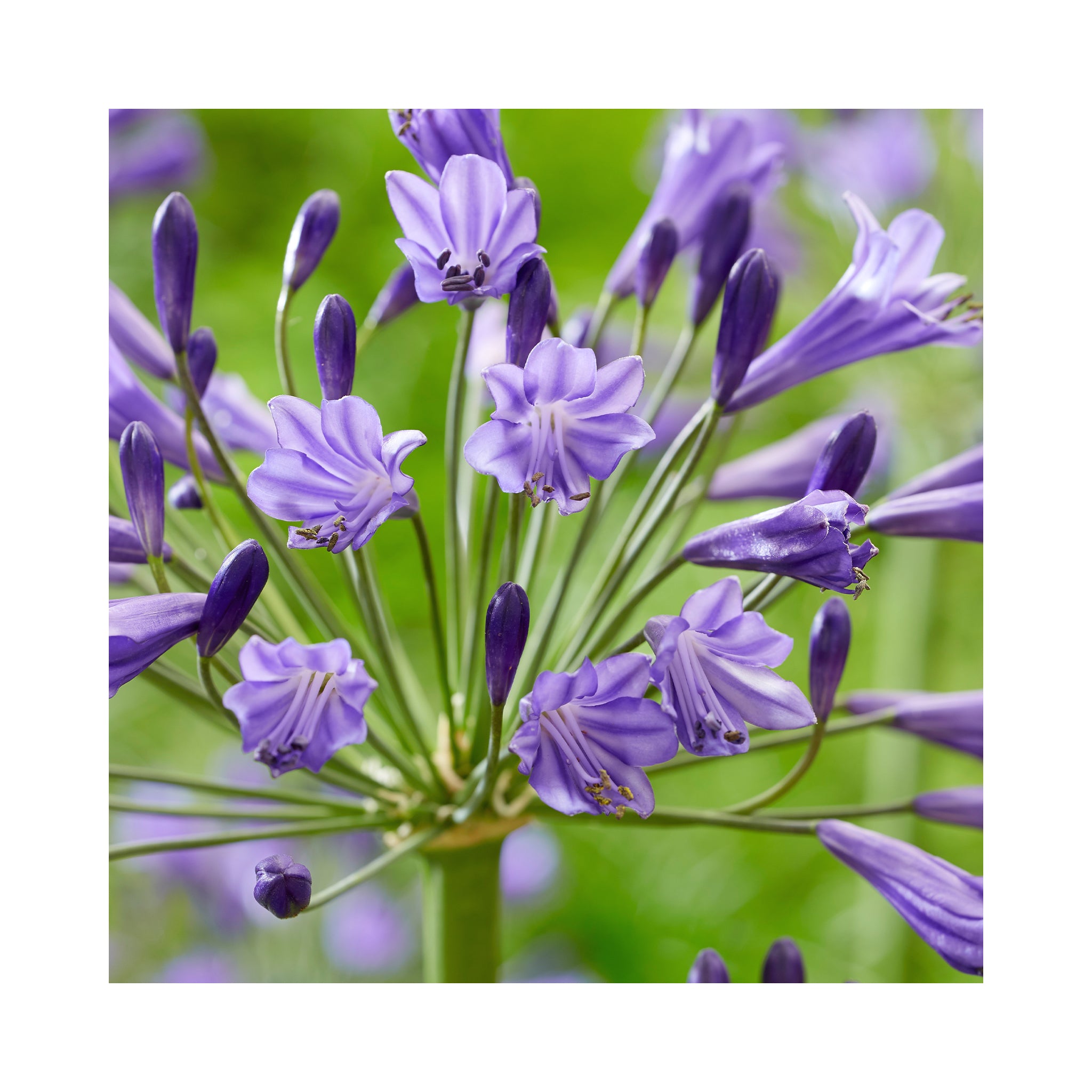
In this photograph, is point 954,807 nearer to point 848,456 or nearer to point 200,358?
point 848,456

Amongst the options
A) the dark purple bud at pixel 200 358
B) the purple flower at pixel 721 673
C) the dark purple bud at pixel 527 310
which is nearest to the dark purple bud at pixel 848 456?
the purple flower at pixel 721 673

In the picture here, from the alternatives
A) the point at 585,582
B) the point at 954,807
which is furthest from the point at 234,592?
the point at 585,582

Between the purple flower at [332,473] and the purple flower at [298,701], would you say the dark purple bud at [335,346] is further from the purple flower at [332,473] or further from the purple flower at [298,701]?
the purple flower at [298,701]

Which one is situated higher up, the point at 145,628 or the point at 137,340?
the point at 137,340

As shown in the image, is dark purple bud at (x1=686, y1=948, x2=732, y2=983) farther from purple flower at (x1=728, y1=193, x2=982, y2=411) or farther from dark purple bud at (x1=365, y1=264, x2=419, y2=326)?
dark purple bud at (x1=365, y1=264, x2=419, y2=326)
